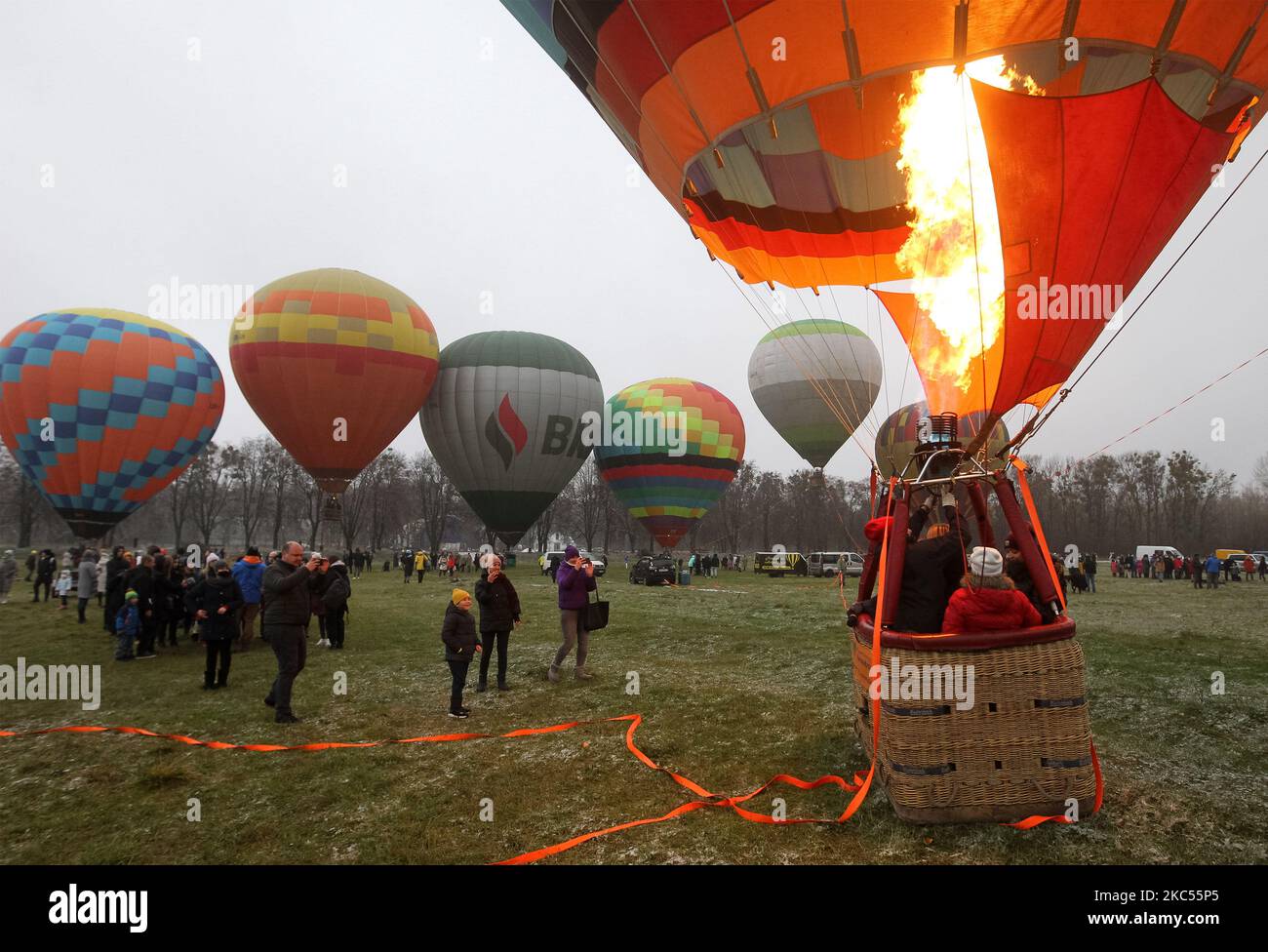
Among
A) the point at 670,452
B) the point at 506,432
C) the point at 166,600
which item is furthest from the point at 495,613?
the point at 670,452

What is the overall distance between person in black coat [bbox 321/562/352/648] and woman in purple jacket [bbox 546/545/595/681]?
12.8 ft

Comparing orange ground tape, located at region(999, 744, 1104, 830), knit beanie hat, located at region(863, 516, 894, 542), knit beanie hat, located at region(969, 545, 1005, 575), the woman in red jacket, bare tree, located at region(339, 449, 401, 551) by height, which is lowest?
orange ground tape, located at region(999, 744, 1104, 830)

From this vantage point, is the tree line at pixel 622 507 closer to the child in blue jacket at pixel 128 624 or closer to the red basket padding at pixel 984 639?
the child in blue jacket at pixel 128 624

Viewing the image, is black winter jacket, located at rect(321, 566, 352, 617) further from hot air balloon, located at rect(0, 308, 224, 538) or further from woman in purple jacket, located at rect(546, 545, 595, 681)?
hot air balloon, located at rect(0, 308, 224, 538)

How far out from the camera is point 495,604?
7.89 m

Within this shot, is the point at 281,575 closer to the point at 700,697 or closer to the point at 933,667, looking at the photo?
the point at 700,697

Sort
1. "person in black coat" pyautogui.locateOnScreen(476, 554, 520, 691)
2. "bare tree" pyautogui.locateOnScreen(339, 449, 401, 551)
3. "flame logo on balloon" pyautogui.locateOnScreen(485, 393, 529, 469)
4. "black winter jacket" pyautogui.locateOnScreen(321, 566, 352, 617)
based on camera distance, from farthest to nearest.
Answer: "bare tree" pyautogui.locateOnScreen(339, 449, 401, 551)
"flame logo on balloon" pyautogui.locateOnScreen(485, 393, 529, 469)
"black winter jacket" pyautogui.locateOnScreen(321, 566, 352, 617)
"person in black coat" pyautogui.locateOnScreen(476, 554, 520, 691)

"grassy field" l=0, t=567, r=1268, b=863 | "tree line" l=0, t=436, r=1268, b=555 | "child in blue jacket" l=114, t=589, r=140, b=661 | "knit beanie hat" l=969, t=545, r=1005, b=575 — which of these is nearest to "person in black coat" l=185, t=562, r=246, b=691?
"grassy field" l=0, t=567, r=1268, b=863

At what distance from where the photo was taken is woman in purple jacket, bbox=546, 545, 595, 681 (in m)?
7.99

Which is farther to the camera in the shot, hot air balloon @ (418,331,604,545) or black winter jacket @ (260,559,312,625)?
hot air balloon @ (418,331,604,545)

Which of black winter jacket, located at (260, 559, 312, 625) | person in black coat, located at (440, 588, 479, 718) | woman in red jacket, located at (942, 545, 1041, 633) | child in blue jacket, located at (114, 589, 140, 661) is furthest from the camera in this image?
child in blue jacket, located at (114, 589, 140, 661)

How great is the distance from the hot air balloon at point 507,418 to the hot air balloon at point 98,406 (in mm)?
7522

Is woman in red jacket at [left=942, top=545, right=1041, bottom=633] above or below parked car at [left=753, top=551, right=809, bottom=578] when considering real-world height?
above
